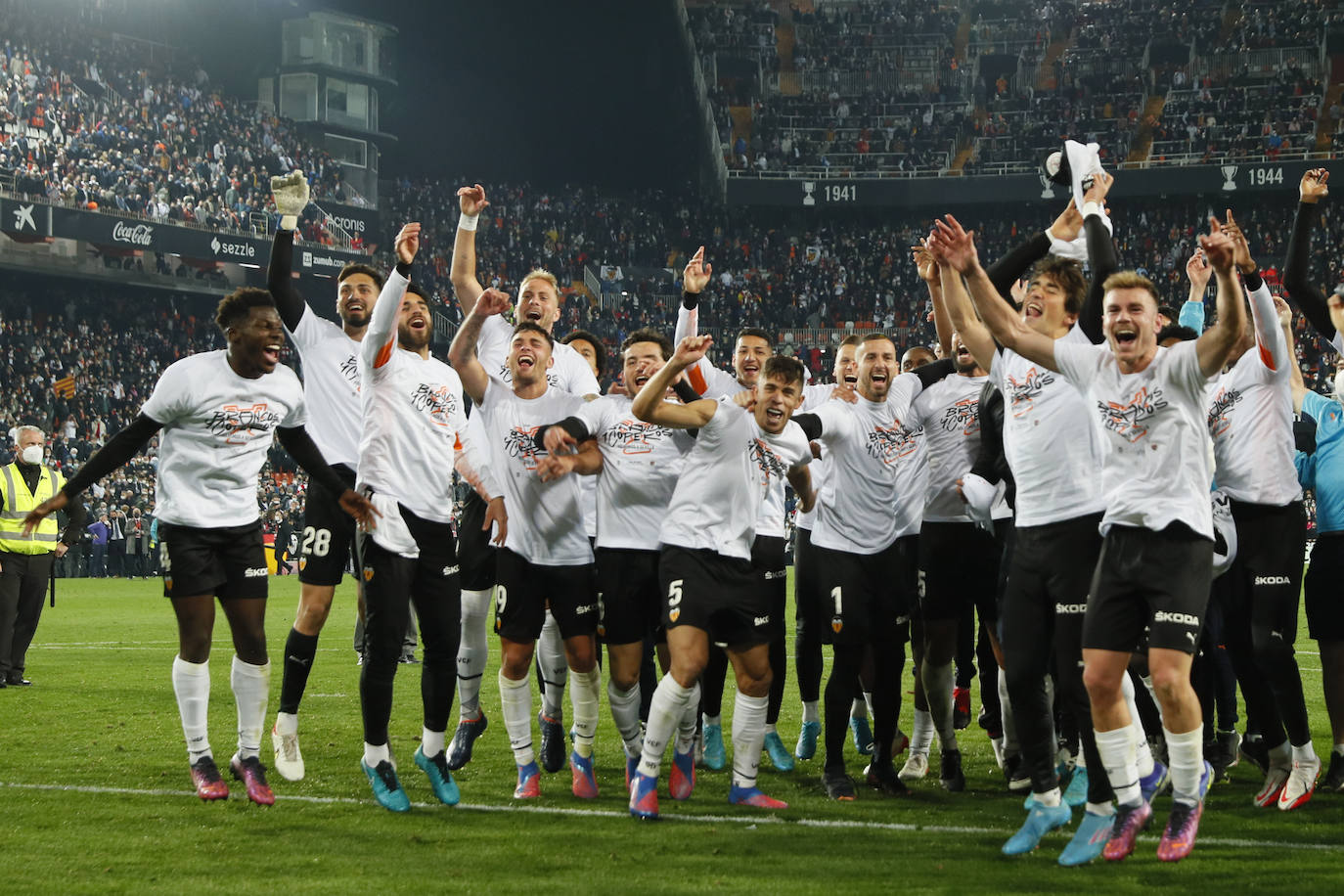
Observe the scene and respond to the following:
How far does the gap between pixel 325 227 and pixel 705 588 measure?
130ft

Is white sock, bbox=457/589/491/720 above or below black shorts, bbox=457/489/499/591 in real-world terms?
below

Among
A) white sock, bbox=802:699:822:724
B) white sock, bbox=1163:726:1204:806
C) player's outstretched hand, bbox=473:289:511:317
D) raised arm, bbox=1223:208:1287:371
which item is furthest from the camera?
white sock, bbox=802:699:822:724

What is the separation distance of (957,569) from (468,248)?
338cm

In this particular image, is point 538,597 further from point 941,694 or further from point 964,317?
point 964,317

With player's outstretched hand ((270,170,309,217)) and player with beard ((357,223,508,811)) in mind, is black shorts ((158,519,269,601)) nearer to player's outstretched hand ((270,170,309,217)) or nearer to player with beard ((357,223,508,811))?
player with beard ((357,223,508,811))

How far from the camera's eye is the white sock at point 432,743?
293 inches

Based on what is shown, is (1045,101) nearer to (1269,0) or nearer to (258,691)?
(1269,0)

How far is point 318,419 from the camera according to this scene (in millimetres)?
8320

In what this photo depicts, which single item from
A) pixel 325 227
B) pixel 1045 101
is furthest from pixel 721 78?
pixel 325 227

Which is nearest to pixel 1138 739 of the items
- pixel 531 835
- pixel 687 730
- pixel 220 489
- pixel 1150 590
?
pixel 1150 590

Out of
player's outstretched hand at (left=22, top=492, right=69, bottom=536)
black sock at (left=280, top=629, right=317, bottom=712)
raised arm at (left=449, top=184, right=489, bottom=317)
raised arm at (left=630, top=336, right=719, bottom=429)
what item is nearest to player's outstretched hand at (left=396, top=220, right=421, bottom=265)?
raised arm at (left=449, top=184, right=489, bottom=317)

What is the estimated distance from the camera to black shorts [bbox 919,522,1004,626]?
8.12 m

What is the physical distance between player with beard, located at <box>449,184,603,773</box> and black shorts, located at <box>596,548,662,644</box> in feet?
3.43

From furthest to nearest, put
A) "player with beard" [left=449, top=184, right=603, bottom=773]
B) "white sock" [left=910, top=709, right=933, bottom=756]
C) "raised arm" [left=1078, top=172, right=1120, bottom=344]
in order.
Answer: "player with beard" [left=449, top=184, right=603, bottom=773] → "white sock" [left=910, top=709, right=933, bottom=756] → "raised arm" [left=1078, top=172, right=1120, bottom=344]
